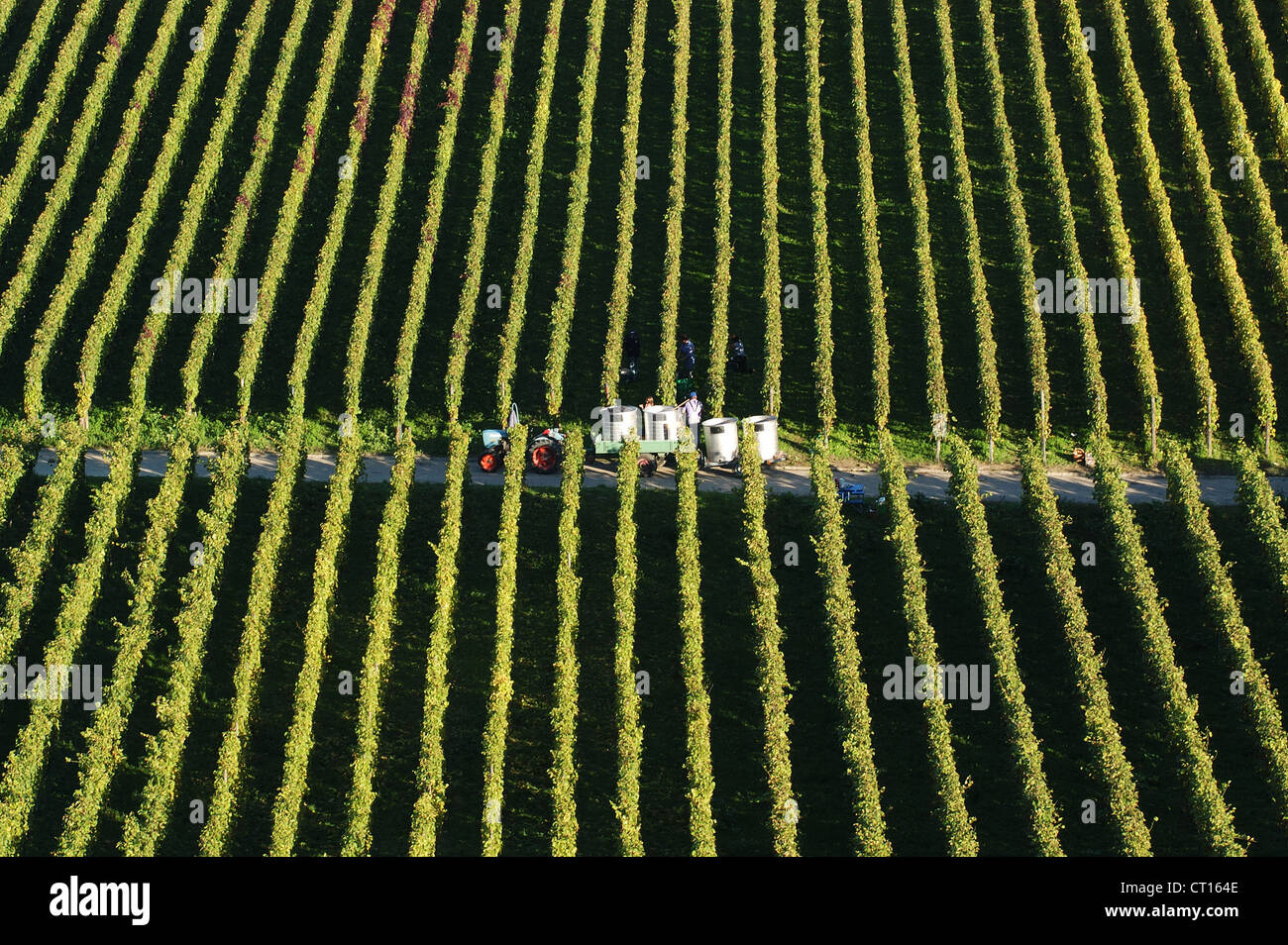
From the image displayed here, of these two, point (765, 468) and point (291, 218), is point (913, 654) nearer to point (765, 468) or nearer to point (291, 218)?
point (765, 468)

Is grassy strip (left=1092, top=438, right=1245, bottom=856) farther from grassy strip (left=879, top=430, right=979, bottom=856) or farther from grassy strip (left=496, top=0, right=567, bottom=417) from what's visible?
grassy strip (left=496, top=0, right=567, bottom=417)

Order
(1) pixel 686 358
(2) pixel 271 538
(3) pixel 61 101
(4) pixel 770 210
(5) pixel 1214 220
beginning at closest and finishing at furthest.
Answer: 1. (2) pixel 271 538
2. (1) pixel 686 358
3. (5) pixel 1214 220
4. (4) pixel 770 210
5. (3) pixel 61 101

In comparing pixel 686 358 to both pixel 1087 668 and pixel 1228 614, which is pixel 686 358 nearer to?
pixel 1087 668

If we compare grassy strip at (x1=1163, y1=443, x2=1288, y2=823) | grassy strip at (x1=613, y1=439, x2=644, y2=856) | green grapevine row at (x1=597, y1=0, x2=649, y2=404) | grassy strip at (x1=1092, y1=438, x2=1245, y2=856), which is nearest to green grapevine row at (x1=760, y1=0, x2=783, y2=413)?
green grapevine row at (x1=597, y1=0, x2=649, y2=404)

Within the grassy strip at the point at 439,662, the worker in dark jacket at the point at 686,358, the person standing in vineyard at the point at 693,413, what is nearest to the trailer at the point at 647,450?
the person standing in vineyard at the point at 693,413

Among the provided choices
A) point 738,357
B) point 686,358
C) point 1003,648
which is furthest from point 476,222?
point 1003,648

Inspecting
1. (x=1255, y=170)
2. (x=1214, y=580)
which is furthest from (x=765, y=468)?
(x=1255, y=170)
